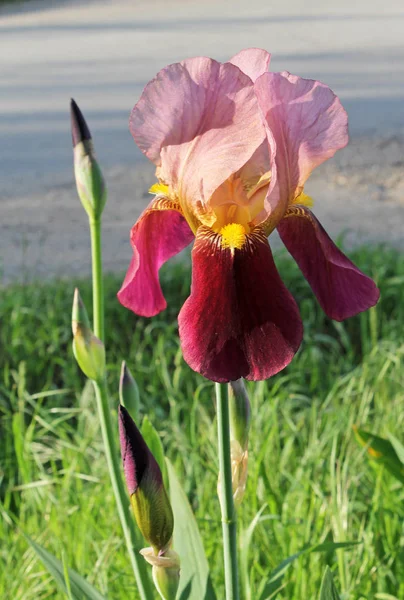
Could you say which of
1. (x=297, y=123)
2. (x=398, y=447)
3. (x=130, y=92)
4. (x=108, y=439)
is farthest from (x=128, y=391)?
(x=130, y=92)

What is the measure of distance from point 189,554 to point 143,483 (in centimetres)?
31

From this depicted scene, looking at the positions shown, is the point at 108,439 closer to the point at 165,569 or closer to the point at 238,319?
the point at 165,569

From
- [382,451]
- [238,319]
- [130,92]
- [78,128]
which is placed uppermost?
[130,92]

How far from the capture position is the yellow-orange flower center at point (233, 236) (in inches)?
38.9

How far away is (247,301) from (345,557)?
779 millimetres

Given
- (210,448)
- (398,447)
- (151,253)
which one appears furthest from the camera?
(210,448)

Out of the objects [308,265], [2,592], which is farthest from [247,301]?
[2,592]

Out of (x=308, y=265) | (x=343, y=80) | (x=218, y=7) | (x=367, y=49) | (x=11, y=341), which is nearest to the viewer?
(x=308, y=265)

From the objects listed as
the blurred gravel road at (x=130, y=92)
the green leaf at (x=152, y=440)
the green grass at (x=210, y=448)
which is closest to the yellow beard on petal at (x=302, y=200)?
the green leaf at (x=152, y=440)

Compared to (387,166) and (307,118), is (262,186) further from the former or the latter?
Result: (387,166)

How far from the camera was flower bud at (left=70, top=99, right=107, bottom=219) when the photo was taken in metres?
1.20

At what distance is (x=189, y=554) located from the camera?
4.18 ft

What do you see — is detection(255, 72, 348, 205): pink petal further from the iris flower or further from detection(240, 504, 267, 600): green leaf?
detection(240, 504, 267, 600): green leaf

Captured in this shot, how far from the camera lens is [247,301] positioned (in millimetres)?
962
